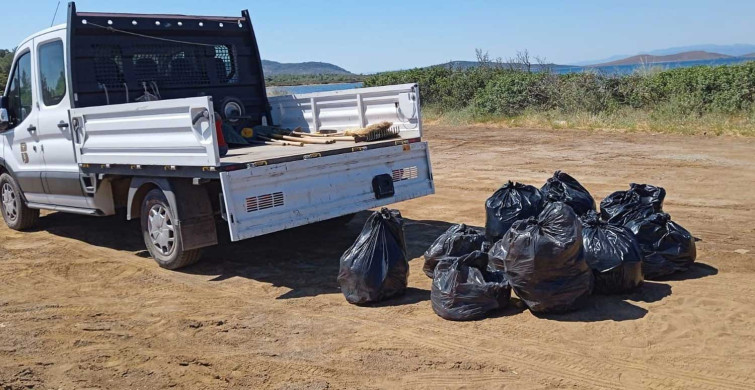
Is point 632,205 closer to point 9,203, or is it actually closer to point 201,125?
point 201,125

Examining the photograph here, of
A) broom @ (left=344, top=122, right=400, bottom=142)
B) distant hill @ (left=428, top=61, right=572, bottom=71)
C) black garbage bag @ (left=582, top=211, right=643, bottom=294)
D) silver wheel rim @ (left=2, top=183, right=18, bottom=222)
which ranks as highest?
distant hill @ (left=428, top=61, right=572, bottom=71)

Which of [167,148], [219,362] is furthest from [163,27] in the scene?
[219,362]

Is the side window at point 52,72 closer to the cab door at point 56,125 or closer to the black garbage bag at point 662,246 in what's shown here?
the cab door at point 56,125

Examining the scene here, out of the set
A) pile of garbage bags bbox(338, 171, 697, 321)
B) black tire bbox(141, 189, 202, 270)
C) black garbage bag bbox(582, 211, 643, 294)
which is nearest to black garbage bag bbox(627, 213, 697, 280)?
pile of garbage bags bbox(338, 171, 697, 321)

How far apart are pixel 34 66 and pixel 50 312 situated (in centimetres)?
370

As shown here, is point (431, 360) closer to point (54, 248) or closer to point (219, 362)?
point (219, 362)

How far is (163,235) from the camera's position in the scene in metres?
7.36

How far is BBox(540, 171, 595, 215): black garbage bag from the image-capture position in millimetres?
7113

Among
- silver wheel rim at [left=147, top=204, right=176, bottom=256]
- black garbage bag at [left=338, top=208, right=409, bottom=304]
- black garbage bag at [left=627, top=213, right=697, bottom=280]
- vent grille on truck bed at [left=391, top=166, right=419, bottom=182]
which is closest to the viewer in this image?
black garbage bag at [left=338, top=208, right=409, bottom=304]

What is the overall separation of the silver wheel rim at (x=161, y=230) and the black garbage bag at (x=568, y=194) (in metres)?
3.61

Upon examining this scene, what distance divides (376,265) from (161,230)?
2561 millimetres

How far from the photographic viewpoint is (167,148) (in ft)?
22.4

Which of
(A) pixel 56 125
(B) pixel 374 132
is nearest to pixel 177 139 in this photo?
(B) pixel 374 132

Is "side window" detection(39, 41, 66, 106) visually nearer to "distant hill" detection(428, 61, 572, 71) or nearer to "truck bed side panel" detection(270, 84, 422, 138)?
"truck bed side panel" detection(270, 84, 422, 138)
